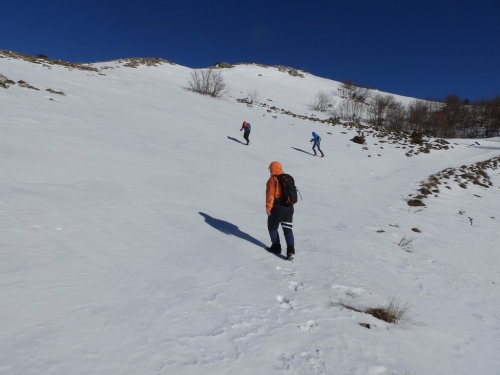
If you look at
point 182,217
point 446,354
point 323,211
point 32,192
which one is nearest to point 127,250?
point 182,217

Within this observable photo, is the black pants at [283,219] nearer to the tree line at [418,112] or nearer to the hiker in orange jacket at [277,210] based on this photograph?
the hiker in orange jacket at [277,210]

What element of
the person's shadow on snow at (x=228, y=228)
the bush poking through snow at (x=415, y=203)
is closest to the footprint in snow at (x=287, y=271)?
the person's shadow on snow at (x=228, y=228)

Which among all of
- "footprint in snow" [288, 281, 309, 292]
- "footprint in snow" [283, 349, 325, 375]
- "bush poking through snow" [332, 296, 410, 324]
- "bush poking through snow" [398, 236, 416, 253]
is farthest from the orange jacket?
"bush poking through snow" [398, 236, 416, 253]

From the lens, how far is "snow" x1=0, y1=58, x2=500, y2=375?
8.17 ft

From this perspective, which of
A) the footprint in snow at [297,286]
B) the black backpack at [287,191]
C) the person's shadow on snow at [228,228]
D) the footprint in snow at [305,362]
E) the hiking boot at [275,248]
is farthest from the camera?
the person's shadow on snow at [228,228]

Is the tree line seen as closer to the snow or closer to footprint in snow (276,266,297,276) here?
the snow

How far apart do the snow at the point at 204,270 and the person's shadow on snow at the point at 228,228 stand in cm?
5

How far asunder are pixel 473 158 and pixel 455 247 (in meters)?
21.5

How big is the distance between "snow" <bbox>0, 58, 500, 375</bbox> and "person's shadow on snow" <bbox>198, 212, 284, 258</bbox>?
0.05 meters

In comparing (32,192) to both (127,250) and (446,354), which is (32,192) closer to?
(127,250)

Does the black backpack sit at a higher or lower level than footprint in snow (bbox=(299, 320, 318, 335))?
higher

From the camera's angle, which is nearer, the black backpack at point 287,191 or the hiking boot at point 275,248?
the black backpack at point 287,191

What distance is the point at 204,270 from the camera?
401 centimetres

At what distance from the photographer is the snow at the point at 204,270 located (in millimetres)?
2490
